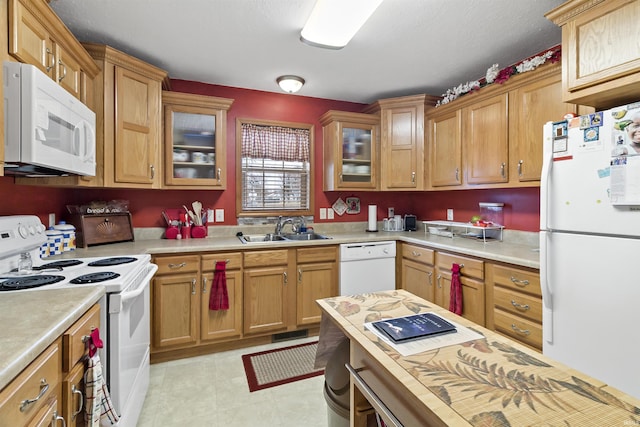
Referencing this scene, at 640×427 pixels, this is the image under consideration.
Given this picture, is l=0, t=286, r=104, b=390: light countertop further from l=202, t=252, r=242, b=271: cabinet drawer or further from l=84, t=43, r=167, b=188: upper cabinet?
l=84, t=43, r=167, b=188: upper cabinet

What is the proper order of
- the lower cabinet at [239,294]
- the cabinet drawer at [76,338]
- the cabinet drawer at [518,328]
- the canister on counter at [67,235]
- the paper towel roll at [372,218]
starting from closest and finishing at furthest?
1. the cabinet drawer at [76,338]
2. the cabinet drawer at [518,328]
3. the canister on counter at [67,235]
4. the lower cabinet at [239,294]
5. the paper towel roll at [372,218]

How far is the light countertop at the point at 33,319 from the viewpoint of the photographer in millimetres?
803

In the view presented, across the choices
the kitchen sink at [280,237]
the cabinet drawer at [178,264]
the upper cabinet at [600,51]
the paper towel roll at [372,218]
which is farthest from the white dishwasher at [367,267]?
the upper cabinet at [600,51]

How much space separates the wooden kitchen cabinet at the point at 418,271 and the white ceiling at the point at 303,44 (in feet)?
5.54

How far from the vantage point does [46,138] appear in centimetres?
142

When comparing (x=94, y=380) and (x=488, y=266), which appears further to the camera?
(x=488, y=266)

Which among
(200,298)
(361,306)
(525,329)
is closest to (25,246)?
(200,298)

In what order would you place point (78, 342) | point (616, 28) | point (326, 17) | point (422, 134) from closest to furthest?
1. point (78, 342)
2. point (616, 28)
3. point (326, 17)
4. point (422, 134)

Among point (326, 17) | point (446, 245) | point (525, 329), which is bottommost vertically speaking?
point (525, 329)

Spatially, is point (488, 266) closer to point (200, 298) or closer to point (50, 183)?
point (200, 298)

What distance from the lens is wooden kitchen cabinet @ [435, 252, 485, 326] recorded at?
A: 7.73 feet

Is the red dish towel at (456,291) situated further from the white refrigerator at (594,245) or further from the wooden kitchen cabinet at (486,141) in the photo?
the wooden kitchen cabinet at (486,141)

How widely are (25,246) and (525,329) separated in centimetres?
302

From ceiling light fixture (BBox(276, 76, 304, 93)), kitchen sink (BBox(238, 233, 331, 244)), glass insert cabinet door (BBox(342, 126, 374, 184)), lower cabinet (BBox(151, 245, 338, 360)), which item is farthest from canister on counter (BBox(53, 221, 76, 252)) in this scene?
glass insert cabinet door (BBox(342, 126, 374, 184))
